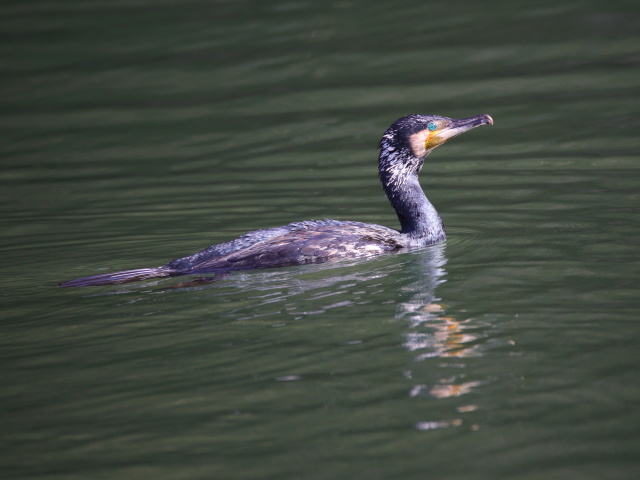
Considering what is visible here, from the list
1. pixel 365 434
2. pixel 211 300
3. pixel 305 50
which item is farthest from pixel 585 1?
pixel 365 434

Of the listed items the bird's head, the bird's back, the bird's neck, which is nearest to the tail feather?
Answer: the bird's back

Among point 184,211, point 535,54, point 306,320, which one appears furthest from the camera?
point 535,54

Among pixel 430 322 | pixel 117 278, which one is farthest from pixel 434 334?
pixel 117 278

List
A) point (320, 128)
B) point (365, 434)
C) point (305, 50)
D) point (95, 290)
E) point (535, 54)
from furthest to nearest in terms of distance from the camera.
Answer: point (305, 50) → point (535, 54) → point (320, 128) → point (95, 290) → point (365, 434)

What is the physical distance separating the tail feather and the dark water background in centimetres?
8

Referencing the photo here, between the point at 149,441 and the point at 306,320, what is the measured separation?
A: 5.13 ft

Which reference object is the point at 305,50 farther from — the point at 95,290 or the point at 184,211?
the point at 95,290

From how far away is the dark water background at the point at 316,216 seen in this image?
4.20 m

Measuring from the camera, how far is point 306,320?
558 centimetres

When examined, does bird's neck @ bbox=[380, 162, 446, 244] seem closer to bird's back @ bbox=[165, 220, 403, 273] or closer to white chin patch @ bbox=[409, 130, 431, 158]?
white chin patch @ bbox=[409, 130, 431, 158]

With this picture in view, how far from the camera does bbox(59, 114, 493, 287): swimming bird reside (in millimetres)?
6785

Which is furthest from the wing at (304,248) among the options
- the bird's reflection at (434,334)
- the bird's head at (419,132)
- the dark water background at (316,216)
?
the bird's head at (419,132)

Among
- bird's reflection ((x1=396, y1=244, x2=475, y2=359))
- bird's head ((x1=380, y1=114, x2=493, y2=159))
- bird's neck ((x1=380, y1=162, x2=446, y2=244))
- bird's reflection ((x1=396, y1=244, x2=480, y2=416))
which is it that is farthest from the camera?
bird's head ((x1=380, y1=114, x2=493, y2=159))

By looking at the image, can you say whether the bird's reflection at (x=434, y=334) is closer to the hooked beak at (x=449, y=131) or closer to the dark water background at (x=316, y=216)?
the dark water background at (x=316, y=216)
